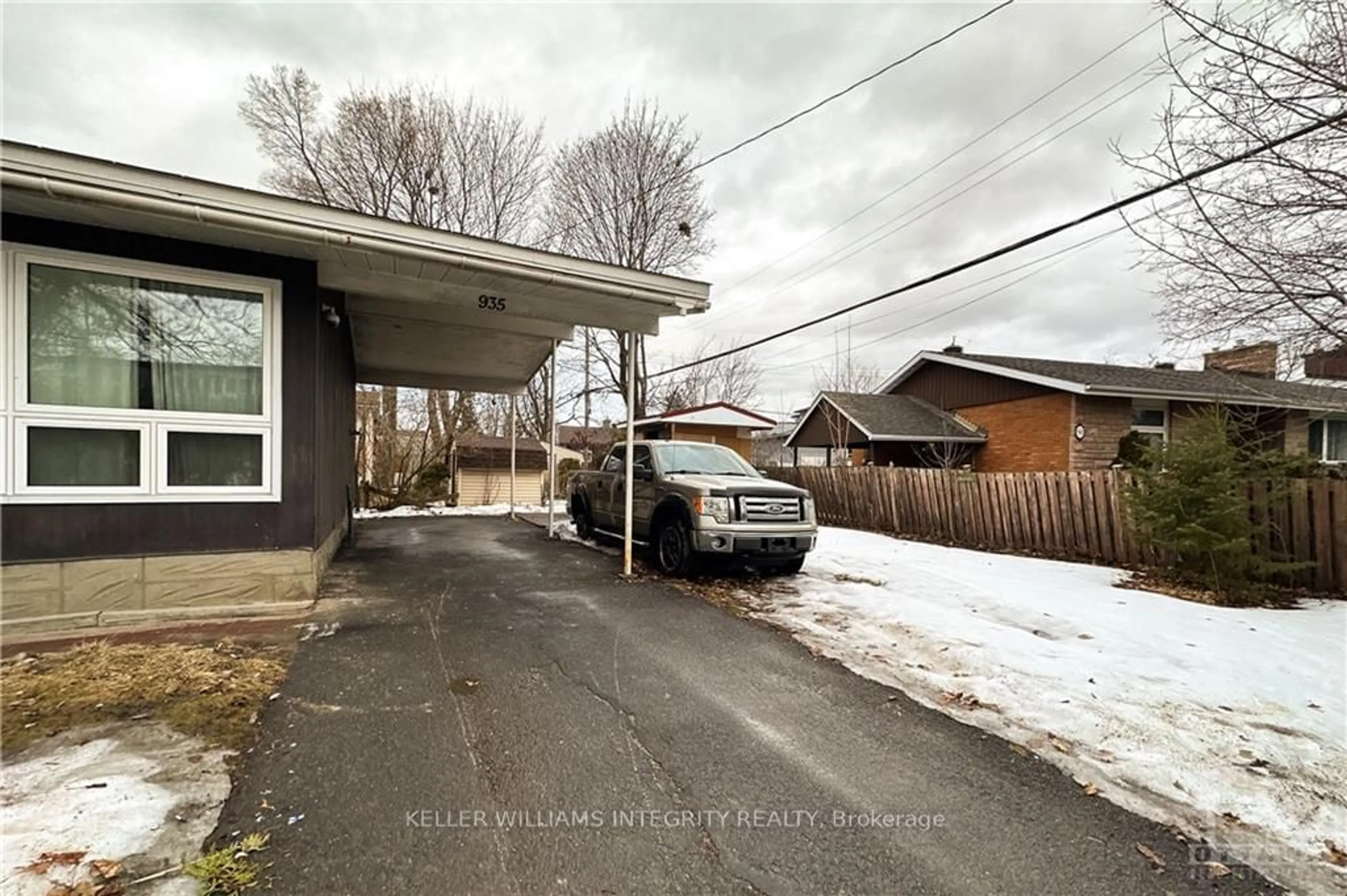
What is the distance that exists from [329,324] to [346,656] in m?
4.03

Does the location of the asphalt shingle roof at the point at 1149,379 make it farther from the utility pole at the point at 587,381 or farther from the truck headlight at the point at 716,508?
the utility pole at the point at 587,381

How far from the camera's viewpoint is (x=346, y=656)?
397 centimetres

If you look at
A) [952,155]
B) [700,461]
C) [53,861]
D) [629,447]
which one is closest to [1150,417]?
[952,155]

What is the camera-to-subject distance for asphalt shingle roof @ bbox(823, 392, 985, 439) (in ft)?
57.3

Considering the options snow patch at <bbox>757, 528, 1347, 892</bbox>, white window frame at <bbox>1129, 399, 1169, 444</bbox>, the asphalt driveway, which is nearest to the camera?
the asphalt driveway

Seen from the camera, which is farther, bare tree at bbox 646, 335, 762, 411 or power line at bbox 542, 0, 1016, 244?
bare tree at bbox 646, 335, 762, 411

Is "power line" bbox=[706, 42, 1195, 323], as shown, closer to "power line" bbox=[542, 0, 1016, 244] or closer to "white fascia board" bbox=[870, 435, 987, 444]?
"power line" bbox=[542, 0, 1016, 244]

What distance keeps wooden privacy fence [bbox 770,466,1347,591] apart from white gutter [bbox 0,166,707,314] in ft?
22.6

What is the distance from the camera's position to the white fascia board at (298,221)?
12.0 feet

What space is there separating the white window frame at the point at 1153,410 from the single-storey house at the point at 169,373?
16.0 m

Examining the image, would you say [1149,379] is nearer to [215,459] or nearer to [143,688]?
[215,459]

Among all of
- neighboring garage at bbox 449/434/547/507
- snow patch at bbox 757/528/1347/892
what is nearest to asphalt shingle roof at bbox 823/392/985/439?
neighboring garage at bbox 449/434/547/507

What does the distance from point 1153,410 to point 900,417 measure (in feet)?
21.3

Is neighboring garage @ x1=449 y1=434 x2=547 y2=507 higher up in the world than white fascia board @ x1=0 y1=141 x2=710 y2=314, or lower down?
lower down
